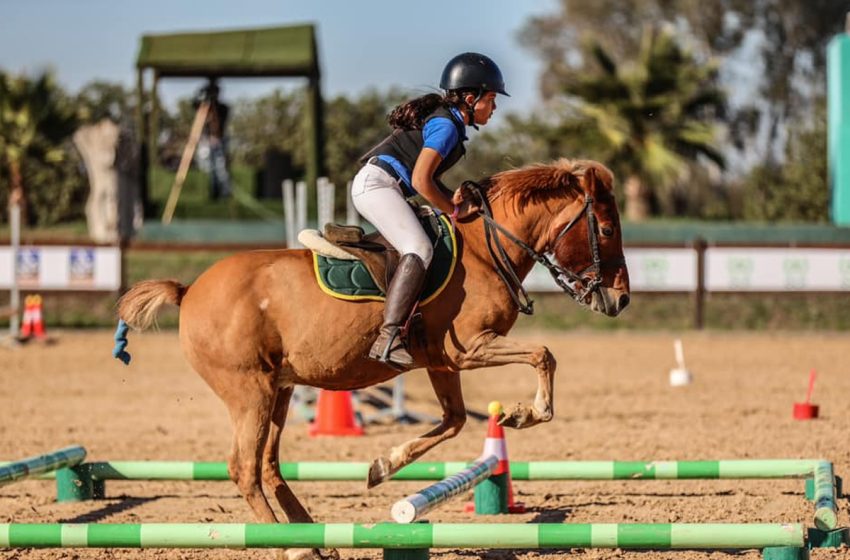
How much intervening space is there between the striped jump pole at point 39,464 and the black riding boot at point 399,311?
2.78 meters

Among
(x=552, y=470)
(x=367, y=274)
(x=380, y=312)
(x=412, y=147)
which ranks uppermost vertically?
(x=412, y=147)

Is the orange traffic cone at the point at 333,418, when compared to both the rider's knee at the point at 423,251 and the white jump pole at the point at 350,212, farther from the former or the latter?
the rider's knee at the point at 423,251

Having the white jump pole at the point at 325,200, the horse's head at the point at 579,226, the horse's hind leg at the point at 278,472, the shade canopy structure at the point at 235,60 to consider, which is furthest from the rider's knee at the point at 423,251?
the shade canopy structure at the point at 235,60

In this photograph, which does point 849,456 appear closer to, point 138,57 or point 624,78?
point 138,57

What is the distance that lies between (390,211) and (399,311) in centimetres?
56

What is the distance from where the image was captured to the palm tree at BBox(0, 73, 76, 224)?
35.5m

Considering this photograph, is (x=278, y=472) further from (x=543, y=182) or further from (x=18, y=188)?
(x=18, y=188)

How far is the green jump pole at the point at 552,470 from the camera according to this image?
7.63 m

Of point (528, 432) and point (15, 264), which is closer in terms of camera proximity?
point (528, 432)

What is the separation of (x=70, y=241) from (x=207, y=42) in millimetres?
7198

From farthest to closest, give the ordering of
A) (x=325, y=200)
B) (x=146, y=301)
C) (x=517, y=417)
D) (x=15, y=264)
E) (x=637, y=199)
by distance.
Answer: (x=637, y=199)
(x=15, y=264)
(x=325, y=200)
(x=146, y=301)
(x=517, y=417)

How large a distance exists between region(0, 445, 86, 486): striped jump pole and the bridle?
338 centimetres

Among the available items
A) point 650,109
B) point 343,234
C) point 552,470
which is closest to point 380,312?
point 343,234

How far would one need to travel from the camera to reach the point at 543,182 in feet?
22.1
